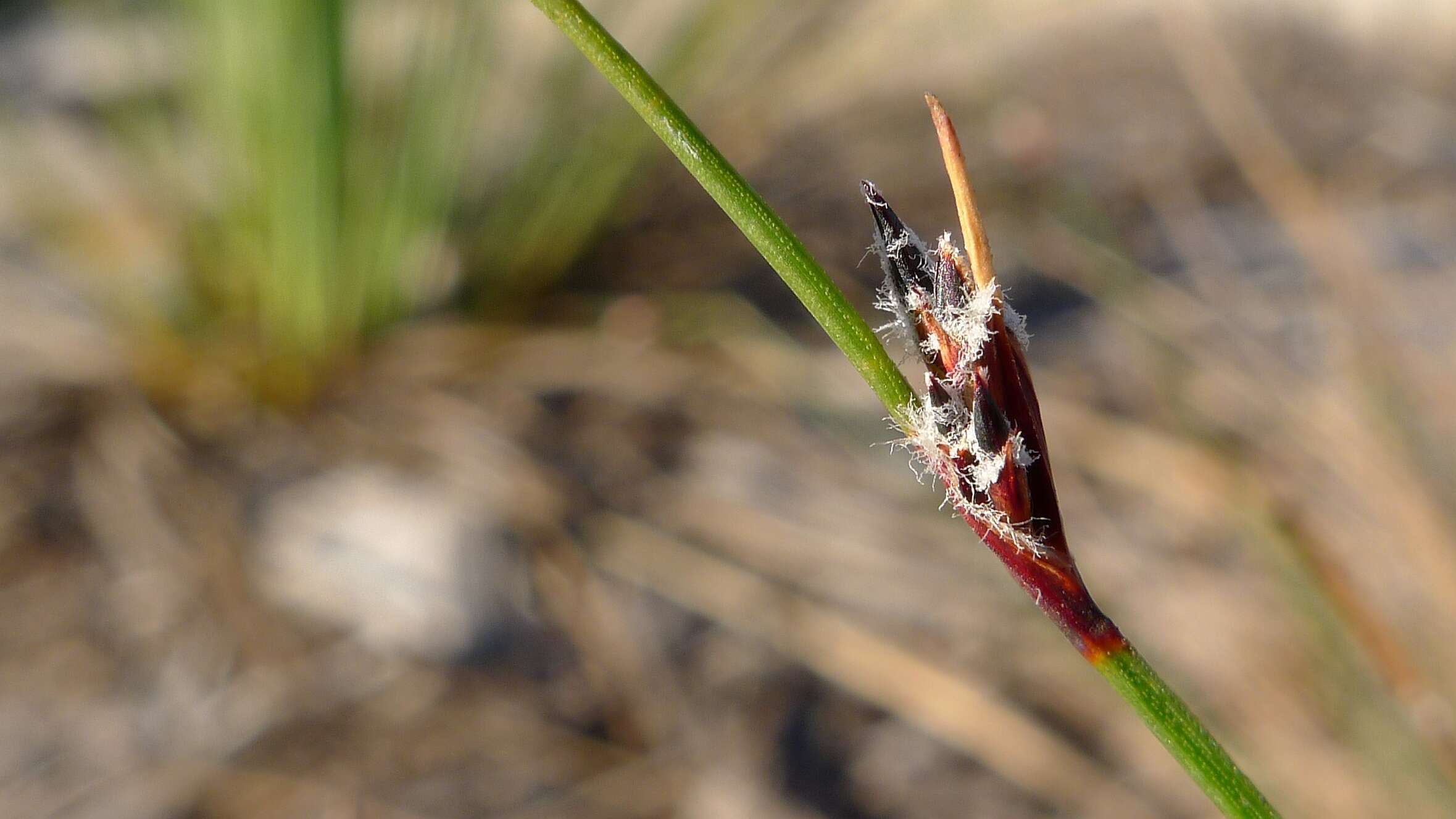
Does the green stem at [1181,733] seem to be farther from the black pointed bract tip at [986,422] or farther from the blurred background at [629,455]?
the blurred background at [629,455]

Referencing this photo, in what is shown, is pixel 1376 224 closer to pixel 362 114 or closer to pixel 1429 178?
pixel 1429 178

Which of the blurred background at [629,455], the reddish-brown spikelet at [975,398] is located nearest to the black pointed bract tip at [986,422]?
the reddish-brown spikelet at [975,398]

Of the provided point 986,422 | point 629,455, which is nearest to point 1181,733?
point 986,422

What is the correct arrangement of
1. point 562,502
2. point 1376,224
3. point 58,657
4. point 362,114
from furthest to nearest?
1. point 1376,224
2. point 362,114
3. point 562,502
4. point 58,657

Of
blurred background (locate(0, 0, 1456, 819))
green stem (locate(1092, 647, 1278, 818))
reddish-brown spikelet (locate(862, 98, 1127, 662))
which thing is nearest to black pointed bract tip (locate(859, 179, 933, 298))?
reddish-brown spikelet (locate(862, 98, 1127, 662))

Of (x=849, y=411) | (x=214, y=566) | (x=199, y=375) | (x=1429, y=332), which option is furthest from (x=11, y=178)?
(x=1429, y=332)

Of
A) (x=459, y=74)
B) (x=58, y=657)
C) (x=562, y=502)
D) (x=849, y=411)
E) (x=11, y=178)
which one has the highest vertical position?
(x=459, y=74)

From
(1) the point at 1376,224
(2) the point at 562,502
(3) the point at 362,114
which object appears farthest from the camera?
(1) the point at 1376,224

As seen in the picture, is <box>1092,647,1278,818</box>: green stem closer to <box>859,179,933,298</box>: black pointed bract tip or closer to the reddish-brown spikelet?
the reddish-brown spikelet
